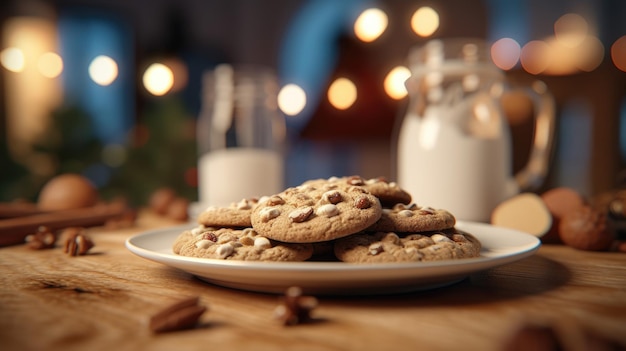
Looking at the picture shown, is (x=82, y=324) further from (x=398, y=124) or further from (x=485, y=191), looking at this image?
(x=398, y=124)

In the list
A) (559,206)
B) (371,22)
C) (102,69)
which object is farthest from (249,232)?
(102,69)

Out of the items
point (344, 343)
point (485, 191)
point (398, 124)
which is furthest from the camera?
point (398, 124)

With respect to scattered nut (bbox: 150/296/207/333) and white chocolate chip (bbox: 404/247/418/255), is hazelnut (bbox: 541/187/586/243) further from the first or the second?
scattered nut (bbox: 150/296/207/333)

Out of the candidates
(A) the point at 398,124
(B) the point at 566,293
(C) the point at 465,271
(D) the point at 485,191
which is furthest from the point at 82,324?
(A) the point at 398,124

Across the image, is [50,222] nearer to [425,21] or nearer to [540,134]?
[540,134]

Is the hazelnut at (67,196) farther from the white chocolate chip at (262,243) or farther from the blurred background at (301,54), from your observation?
the blurred background at (301,54)

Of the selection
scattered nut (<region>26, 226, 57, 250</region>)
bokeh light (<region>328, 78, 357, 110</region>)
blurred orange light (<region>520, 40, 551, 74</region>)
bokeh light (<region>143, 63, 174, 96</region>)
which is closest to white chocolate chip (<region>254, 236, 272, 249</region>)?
scattered nut (<region>26, 226, 57, 250</region>)

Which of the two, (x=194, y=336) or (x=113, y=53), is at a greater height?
(x=113, y=53)
